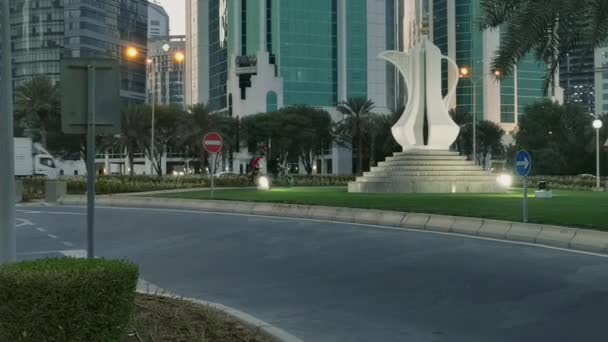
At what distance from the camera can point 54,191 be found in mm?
35562

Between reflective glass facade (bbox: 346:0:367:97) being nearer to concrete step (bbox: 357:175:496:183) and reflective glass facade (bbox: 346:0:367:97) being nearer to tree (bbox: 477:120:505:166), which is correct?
tree (bbox: 477:120:505:166)

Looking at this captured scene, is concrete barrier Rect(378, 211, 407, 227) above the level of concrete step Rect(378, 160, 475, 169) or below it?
below

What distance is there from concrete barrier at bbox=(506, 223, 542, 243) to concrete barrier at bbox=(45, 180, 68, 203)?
25.0 metres

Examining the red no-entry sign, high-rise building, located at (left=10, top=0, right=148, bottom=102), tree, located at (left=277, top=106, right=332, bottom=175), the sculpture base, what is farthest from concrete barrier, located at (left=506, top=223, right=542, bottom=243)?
high-rise building, located at (left=10, top=0, right=148, bottom=102)

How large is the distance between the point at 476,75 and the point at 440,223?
362 feet

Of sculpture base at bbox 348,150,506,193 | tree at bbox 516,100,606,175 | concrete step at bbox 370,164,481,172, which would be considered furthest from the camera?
tree at bbox 516,100,606,175

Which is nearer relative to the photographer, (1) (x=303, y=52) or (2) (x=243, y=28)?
(1) (x=303, y=52)

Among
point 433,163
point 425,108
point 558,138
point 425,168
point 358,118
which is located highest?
point 358,118

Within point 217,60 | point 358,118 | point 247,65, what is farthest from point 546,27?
point 217,60

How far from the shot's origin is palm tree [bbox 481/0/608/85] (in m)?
9.98

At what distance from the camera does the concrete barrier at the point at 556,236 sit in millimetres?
14656

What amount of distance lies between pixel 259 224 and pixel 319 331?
13.4 metres

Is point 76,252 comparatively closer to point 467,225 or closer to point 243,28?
point 467,225

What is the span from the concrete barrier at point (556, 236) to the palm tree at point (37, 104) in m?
60.0
